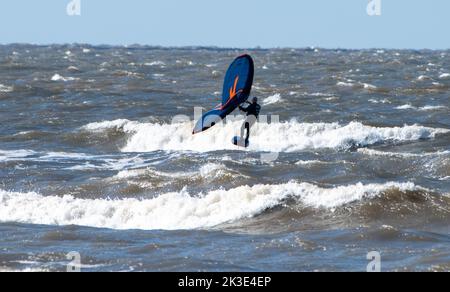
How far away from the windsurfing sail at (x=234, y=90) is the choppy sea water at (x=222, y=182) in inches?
86.4

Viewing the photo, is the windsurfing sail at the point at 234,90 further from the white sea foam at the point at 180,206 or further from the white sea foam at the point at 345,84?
the white sea foam at the point at 345,84

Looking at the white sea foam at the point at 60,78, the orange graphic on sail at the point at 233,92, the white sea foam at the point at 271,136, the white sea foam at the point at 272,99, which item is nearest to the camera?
the orange graphic on sail at the point at 233,92

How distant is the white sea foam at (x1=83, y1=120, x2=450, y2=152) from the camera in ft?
109

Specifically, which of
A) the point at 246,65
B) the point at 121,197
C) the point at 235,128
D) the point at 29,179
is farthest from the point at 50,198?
the point at 235,128

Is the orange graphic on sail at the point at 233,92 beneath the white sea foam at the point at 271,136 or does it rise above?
above

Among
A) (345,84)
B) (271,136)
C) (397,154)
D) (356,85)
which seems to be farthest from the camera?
(345,84)

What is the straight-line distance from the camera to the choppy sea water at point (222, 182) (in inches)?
674

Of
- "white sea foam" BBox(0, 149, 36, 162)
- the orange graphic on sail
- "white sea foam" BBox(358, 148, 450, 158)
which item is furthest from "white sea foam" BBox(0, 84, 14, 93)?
the orange graphic on sail

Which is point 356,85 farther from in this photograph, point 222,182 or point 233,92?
point 233,92

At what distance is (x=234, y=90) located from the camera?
1670 cm

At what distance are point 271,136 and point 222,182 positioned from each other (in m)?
10.4

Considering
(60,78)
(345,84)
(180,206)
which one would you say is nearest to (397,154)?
(180,206)

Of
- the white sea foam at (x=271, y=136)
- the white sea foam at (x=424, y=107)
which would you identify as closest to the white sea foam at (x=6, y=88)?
the white sea foam at (x=271, y=136)
